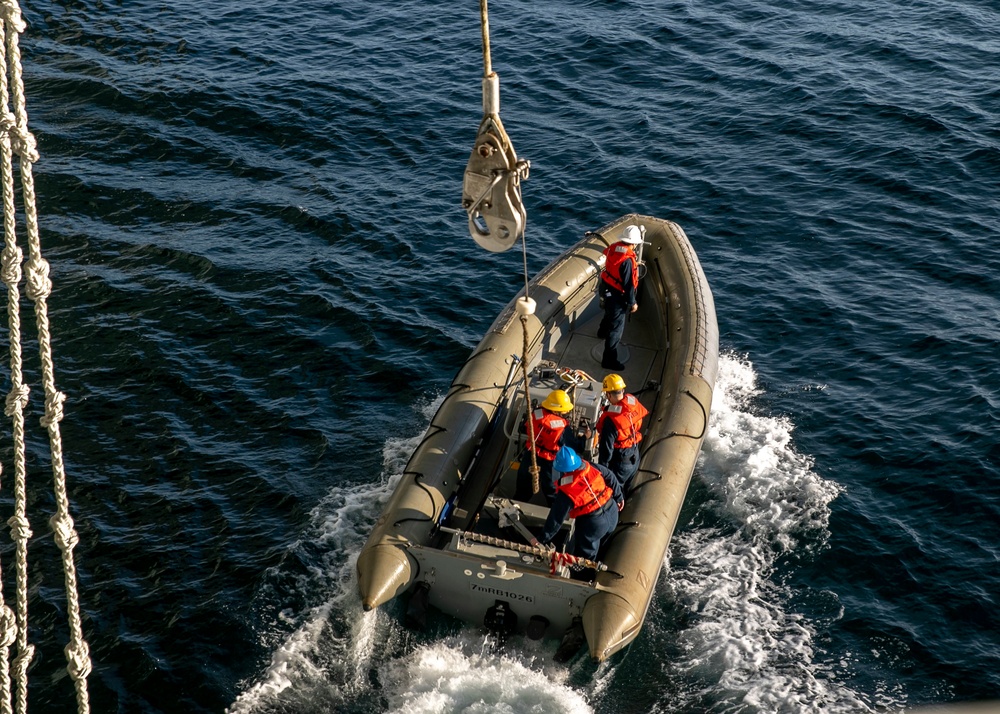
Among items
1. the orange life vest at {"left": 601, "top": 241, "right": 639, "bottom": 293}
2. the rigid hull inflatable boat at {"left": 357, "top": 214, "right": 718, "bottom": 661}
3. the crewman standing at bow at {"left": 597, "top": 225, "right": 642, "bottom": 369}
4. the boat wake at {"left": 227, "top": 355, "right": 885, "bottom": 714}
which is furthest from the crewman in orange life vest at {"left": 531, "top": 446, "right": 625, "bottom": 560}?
the orange life vest at {"left": 601, "top": 241, "right": 639, "bottom": 293}

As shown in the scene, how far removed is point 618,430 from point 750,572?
7.93 feet

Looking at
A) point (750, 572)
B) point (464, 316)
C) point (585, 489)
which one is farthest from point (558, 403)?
point (464, 316)

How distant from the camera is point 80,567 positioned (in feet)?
38.6

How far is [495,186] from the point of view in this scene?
8.50 m

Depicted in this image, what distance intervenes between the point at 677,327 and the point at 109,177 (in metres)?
11.5

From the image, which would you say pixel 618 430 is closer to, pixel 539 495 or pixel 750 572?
pixel 539 495

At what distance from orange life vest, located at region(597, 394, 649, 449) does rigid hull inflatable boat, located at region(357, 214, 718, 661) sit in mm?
502

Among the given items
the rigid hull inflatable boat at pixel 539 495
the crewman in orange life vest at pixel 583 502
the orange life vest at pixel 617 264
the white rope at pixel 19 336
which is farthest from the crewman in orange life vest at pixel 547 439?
the white rope at pixel 19 336

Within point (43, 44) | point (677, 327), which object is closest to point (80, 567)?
point (677, 327)

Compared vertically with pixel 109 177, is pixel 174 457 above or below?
below

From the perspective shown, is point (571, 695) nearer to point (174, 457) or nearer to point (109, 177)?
point (174, 457)

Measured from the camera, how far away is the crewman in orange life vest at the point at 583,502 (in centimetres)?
994

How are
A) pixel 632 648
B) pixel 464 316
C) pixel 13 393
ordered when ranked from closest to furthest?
1. pixel 13 393
2. pixel 632 648
3. pixel 464 316

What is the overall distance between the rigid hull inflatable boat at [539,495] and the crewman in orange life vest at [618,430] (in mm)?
269
